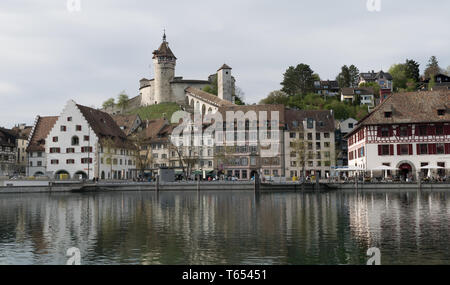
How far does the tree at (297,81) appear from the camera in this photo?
145875 millimetres

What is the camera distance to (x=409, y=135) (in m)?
75.1

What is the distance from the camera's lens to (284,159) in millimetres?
95938

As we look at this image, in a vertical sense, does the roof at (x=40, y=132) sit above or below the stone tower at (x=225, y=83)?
below

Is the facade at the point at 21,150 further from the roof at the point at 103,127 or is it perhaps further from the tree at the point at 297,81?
the tree at the point at 297,81

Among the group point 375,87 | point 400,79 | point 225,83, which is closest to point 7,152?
point 225,83

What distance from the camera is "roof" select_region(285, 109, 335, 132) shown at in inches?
3873

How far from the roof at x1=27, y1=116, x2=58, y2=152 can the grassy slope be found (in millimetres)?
44438

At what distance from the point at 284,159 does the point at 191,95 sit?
216ft

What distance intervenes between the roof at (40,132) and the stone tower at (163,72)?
6051 cm

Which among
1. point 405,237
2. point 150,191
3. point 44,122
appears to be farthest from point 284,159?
point 405,237

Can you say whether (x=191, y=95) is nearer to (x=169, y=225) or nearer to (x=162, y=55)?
(x=162, y=55)

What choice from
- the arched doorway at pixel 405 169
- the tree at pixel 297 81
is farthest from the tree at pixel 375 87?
Answer: the arched doorway at pixel 405 169

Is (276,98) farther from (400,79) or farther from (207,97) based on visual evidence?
(400,79)

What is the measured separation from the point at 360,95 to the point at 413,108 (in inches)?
2827
